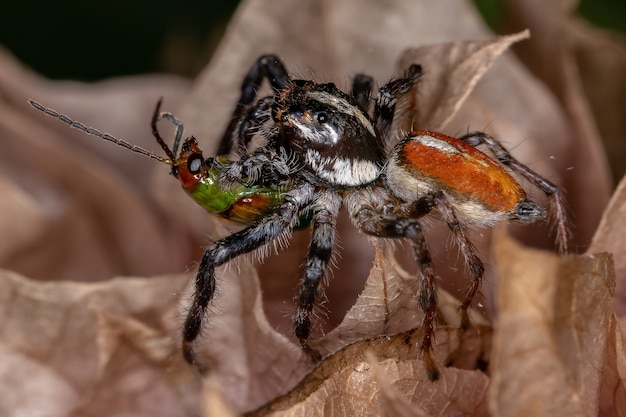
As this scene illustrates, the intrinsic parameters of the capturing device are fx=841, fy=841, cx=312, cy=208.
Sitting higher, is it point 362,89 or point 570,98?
point 570,98

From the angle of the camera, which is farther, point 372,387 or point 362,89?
point 362,89

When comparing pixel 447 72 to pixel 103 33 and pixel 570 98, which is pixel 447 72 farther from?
pixel 103 33

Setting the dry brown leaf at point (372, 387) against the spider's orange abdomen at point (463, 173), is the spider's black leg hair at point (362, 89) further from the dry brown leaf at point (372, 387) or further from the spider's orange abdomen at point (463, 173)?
the dry brown leaf at point (372, 387)

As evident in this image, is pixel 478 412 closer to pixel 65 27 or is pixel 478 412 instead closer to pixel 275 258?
pixel 275 258

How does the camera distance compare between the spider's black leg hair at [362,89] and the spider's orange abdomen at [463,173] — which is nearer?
the spider's orange abdomen at [463,173]

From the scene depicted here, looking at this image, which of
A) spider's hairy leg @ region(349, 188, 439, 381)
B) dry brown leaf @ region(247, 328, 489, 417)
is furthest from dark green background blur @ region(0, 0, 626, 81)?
dry brown leaf @ region(247, 328, 489, 417)

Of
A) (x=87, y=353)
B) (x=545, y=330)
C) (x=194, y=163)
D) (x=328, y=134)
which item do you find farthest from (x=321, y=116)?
(x=545, y=330)

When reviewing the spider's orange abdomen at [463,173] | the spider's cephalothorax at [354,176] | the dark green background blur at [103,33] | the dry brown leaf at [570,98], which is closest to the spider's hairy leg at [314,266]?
the spider's cephalothorax at [354,176]

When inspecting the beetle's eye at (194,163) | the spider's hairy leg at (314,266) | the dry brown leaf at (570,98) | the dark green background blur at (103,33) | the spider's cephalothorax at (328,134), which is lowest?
the dark green background blur at (103,33)
